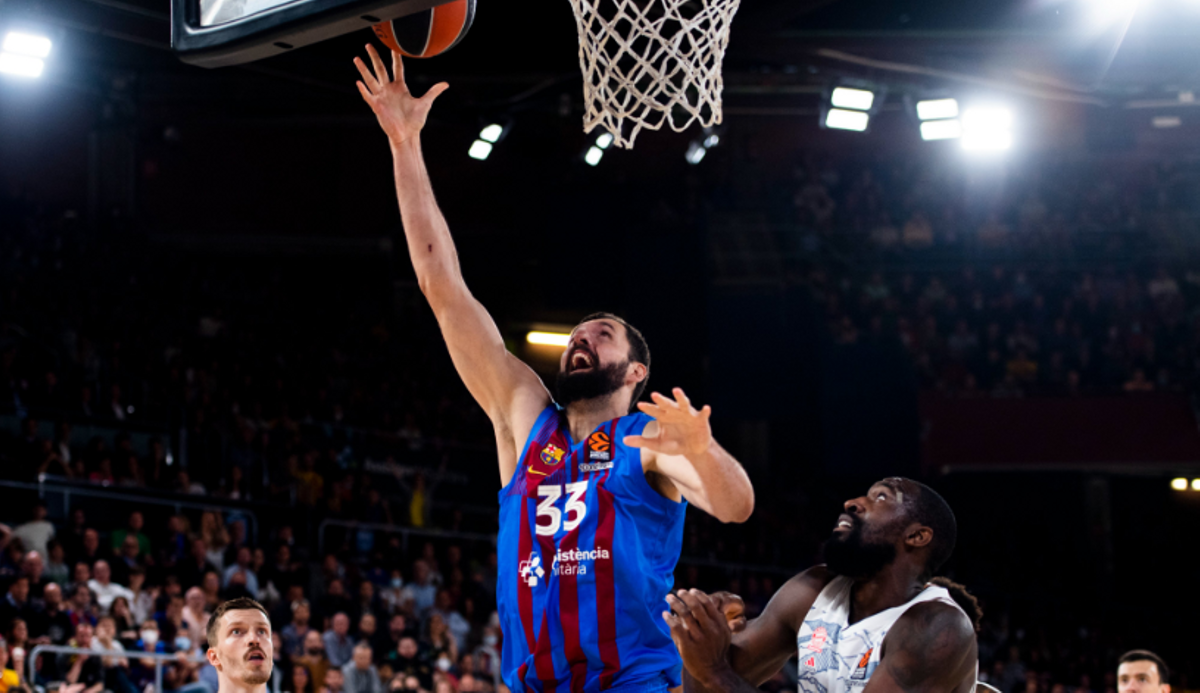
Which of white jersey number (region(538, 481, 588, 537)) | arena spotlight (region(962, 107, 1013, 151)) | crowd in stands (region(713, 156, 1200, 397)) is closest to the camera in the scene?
white jersey number (region(538, 481, 588, 537))

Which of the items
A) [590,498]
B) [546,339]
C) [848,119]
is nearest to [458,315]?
[590,498]

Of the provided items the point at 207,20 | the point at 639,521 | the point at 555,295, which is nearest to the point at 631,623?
the point at 639,521

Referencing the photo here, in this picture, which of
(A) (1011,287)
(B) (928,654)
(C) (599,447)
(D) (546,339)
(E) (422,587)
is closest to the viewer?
(B) (928,654)

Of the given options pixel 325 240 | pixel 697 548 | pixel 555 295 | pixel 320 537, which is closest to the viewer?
pixel 320 537

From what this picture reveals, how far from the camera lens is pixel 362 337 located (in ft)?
60.3

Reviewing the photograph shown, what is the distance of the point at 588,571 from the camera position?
11.1 ft

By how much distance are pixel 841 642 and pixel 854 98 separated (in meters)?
10.1

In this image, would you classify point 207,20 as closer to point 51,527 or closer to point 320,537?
point 51,527

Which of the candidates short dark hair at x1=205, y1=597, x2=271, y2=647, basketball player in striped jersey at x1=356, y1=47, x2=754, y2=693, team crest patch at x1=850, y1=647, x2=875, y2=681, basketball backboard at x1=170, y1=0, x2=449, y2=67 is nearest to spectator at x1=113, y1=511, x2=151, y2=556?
short dark hair at x1=205, y1=597, x2=271, y2=647

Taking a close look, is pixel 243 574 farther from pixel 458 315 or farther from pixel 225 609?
pixel 458 315

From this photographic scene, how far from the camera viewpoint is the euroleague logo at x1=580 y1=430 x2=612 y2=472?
3572 millimetres

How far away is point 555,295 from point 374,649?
808 centimetres

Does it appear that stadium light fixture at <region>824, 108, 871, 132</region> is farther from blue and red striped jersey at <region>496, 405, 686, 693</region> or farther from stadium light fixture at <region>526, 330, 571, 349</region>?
blue and red striped jersey at <region>496, 405, 686, 693</region>

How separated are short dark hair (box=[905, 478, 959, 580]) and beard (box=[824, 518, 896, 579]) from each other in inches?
4.9
